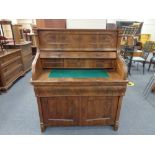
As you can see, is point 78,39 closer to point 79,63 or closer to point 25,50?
point 79,63

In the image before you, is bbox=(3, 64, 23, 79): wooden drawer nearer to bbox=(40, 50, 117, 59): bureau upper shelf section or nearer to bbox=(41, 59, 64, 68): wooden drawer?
bbox=(41, 59, 64, 68): wooden drawer

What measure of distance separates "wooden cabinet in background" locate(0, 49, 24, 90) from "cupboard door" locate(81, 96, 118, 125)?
209cm

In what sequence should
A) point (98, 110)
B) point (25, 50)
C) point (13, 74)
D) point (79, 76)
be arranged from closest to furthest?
point (79, 76)
point (98, 110)
point (13, 74)
point (25, 50)

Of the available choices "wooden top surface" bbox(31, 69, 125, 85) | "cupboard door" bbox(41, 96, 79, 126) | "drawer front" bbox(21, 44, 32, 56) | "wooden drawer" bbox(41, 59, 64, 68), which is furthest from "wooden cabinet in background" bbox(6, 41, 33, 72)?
"cupboard door" bbox(41, 96, 79, 126)

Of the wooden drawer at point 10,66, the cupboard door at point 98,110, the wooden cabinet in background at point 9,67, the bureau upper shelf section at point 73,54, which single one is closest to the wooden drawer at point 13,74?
the wooden cabinet in background at point 9,67

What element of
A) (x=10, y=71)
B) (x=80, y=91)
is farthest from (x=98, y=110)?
(x=10, y=71)

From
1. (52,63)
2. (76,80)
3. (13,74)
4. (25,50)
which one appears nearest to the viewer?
(76,80)

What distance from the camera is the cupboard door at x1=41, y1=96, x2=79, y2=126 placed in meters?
1.65

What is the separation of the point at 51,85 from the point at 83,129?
872 mm

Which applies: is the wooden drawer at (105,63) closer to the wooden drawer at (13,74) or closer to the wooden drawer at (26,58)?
the wooden drawer at (13,74)

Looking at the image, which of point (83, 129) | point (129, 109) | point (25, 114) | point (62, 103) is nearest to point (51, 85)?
point (62, 103)

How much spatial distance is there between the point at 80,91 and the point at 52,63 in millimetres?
606

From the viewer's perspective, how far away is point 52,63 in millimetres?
1854

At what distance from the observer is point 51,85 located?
1.52 metres
